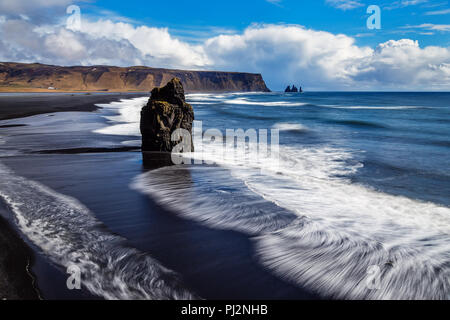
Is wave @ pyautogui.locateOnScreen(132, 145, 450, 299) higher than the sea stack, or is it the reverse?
the sea stack

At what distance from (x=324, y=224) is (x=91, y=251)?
382 centimetres

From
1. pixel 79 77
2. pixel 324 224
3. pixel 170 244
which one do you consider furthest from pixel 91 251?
pixel 79 77

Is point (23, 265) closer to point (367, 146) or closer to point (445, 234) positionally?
point (445, 234)

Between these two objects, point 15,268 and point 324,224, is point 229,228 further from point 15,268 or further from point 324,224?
point 15,268

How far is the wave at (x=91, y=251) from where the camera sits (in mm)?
3180

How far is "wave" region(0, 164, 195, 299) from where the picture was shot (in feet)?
10.4

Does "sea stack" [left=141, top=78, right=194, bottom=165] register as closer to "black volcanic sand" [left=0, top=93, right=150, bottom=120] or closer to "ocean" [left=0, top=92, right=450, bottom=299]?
"ocean" [left=0, top=92, right=450, bottom=299]

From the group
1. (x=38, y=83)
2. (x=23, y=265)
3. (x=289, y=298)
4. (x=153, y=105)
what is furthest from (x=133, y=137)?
(x=38, y=83)

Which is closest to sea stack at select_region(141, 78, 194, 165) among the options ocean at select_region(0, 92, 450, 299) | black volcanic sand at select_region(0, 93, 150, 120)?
ocean at select_region(0, 92, 450, 299)

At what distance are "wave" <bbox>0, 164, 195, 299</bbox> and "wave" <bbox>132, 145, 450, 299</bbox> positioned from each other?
1.39m

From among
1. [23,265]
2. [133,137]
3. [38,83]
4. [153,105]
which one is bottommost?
[23,265]

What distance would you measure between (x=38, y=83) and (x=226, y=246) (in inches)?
7178

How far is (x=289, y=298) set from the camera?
3176 millimetres

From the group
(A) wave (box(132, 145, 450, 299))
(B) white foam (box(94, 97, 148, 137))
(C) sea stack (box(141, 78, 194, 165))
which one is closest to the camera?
(A) wave (box(132, 145, 450, 299))
